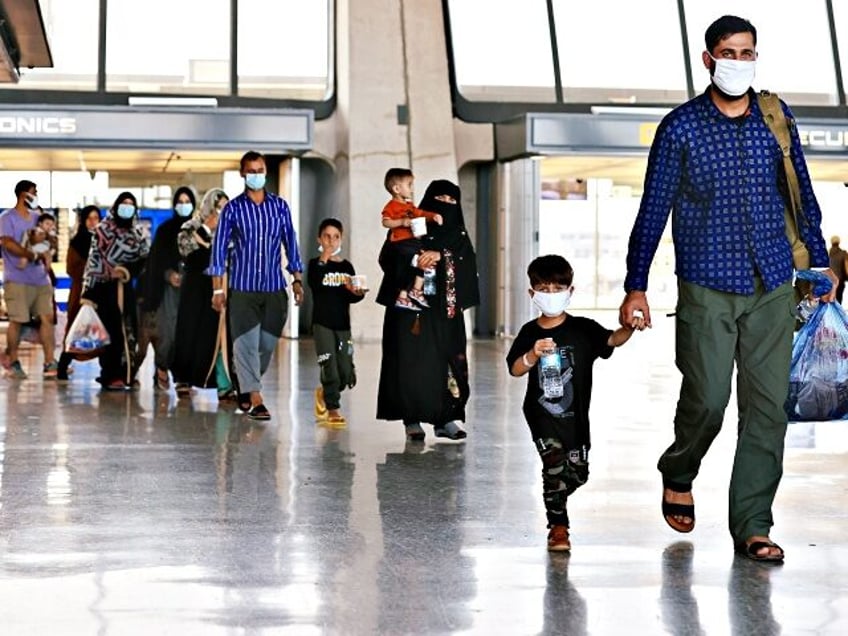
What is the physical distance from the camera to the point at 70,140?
20.5 meters

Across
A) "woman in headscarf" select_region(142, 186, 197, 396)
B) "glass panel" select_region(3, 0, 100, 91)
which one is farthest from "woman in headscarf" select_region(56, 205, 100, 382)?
"glass panel" select_region(3, 0, 100, 91)

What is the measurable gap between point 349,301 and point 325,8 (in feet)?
43.2

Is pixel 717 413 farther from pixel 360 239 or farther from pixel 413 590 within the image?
pixel 360 239

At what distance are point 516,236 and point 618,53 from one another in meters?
3.48

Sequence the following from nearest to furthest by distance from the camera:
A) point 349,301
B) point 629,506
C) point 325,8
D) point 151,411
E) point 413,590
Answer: point 413,590
point 629,506
point 349,301
point 151,411
point 325,8

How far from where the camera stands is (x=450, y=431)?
376 inches

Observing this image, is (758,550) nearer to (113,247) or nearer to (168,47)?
(113,247)

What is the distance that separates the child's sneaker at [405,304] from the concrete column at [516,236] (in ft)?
40.3

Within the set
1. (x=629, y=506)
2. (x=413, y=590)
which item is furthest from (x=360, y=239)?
(x=413, y=590)

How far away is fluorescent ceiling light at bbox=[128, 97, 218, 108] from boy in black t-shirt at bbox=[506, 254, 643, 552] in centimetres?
1608

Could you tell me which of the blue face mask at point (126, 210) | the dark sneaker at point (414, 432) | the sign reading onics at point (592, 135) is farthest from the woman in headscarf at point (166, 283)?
the sign reading onics at point (592, 135)

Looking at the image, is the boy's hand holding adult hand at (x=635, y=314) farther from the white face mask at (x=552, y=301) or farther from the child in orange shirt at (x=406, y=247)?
the child in orange shirt at (x=406, y=247)

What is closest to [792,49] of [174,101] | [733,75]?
[174,101]

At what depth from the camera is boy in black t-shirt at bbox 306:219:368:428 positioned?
34.6 feet
